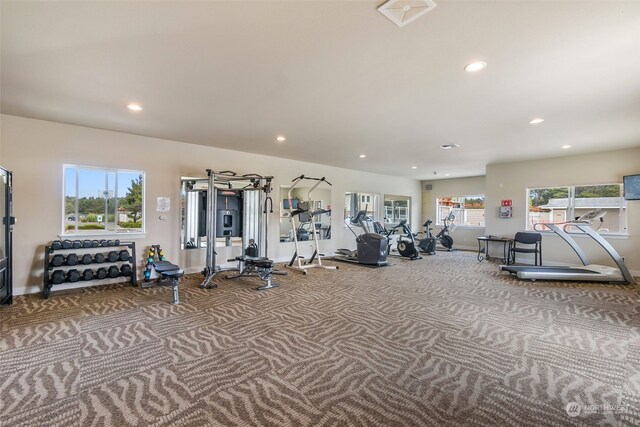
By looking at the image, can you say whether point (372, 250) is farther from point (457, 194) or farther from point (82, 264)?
point (457, 194)

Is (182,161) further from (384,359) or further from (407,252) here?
(407,252)

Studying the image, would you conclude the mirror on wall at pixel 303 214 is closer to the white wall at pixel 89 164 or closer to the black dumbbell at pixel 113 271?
the white wall at pixel 89 164

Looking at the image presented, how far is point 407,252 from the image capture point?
8469 millimetres

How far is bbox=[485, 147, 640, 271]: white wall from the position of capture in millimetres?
6289

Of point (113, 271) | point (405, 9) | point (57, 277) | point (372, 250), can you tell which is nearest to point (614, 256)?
point (372, 250)

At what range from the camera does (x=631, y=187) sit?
6.17 meters

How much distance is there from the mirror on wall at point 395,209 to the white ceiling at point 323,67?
221 inches

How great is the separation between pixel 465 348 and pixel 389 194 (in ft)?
26.9

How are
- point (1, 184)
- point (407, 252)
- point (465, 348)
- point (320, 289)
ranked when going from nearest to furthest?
point (465, 348) < point (1, 184) < point (320, 289) < point (407, 252)

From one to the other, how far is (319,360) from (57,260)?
14.4ft

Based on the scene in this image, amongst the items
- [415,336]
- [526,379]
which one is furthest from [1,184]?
[526,379]

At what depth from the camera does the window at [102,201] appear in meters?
4.90

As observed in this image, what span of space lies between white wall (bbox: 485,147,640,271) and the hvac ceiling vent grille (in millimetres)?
7116

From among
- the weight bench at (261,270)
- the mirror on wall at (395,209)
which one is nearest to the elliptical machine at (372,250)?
the weight bench at (261,270)
